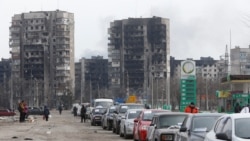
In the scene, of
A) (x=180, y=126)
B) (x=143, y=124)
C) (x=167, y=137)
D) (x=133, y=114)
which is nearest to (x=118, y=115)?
(x=133, y=114)

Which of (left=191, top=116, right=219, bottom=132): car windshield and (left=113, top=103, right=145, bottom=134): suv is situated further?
(left=113, top=103, right=145, bottom=134): suv

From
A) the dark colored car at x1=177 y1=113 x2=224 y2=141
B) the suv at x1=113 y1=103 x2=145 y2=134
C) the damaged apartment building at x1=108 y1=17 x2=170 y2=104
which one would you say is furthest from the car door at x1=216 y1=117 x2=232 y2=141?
the damaged apartment building at x1=108 y1=17 x2=170 y2=104

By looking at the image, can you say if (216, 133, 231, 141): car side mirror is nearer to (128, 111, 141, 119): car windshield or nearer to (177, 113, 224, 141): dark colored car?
(177, 113, 224, 141): dark colored car

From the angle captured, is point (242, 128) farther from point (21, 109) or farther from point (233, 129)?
point (21, 109)

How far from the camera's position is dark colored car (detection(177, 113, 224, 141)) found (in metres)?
18.2

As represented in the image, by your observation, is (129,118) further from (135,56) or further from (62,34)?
(62,34)

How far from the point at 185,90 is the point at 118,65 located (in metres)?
118

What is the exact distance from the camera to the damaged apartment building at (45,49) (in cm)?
16262

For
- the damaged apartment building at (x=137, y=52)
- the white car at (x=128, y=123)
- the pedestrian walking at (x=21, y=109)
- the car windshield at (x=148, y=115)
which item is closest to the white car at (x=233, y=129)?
the car windshield at (x=148, y=115)

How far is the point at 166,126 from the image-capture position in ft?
78.4

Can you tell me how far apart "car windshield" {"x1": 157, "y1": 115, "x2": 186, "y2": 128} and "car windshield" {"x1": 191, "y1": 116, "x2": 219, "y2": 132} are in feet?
14.6

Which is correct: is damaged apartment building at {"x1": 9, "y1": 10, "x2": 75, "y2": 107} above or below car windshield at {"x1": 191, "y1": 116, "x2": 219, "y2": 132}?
above

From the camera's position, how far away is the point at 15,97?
141875mm

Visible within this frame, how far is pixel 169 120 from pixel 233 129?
1077cm
